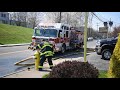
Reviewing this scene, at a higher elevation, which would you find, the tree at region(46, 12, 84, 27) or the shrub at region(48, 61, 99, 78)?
the tree at region(46, 12, 84, 27)

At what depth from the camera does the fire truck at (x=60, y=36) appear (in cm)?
1227

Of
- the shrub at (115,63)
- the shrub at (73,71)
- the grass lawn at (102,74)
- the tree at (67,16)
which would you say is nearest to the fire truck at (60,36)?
the tree at (67,16)

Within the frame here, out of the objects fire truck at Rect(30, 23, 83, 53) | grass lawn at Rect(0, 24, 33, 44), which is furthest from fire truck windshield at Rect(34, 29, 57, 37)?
grass lawn at Rect(0, 24, 33, 44)

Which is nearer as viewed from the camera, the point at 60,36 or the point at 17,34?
the point at 17,34

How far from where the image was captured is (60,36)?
14.2 meters

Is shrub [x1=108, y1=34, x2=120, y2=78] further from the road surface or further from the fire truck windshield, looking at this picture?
the fire truck windshield

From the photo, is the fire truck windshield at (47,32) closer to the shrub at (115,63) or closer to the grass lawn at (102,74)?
the grass lawn at (102,74)

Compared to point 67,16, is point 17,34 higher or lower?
lower

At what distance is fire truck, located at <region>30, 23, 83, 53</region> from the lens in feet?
40.2

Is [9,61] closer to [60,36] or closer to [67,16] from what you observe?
[67,16]

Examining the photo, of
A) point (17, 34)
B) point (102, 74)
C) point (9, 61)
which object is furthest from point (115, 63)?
point (17, 34)
